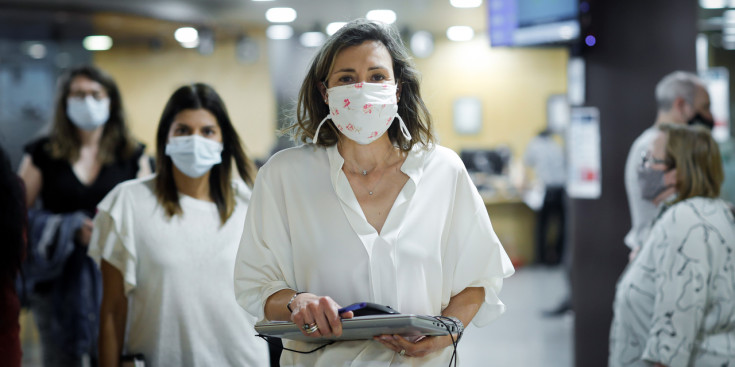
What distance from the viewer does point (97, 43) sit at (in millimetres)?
9438

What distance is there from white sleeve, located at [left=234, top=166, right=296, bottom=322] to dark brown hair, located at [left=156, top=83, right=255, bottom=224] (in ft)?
2.09

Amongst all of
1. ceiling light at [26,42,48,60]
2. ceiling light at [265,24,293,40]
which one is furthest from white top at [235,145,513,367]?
ceiling light at [265,24,293,40]

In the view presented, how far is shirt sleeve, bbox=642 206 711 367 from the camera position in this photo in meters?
2.74

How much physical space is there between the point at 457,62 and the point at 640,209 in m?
7.98

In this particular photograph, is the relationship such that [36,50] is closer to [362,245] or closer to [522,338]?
[522,338]

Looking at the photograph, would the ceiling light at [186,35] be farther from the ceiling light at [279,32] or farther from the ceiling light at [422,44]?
the ceiling light at [422,44]

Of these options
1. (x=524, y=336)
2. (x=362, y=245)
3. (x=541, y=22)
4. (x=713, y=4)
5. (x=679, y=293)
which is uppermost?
(x=713, y=4)

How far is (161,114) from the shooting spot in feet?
8.46

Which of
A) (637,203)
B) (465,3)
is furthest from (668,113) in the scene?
(465,3)

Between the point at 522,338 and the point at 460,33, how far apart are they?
6298 mm

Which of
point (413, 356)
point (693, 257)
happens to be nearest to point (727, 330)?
point (693, 257)

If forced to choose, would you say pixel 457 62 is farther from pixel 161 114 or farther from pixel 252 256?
pixel 252 256

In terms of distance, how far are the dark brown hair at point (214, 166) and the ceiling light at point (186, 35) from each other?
25.3 feet

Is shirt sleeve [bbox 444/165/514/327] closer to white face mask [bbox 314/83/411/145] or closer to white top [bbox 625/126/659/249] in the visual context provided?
white face mask [bbox 314/83/411/145]
